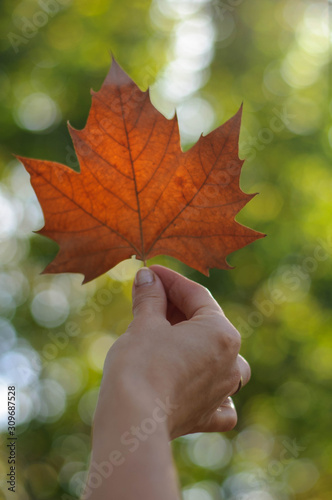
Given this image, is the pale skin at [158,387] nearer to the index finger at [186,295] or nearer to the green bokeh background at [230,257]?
the index finger at [186,295]

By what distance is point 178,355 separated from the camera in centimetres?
155

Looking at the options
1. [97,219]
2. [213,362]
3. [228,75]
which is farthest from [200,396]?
[228,75]

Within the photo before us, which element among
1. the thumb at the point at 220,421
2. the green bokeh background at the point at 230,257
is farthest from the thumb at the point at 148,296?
the green bokeh background at the point at 230,257

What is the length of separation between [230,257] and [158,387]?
8.99m

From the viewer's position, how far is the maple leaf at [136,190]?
68.9 inches

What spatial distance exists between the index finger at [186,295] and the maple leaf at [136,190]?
0.12 metres

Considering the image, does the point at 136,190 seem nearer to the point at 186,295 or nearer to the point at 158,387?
the point at 186,295

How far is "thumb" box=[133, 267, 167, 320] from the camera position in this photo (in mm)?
1767

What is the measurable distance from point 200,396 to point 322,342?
381 inches

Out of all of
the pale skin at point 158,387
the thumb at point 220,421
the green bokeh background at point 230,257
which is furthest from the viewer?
the green bokeh background at point 230,257

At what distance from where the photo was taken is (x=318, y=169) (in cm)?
1103

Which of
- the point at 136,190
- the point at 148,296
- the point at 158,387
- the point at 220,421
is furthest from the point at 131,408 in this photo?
the point at 136,190

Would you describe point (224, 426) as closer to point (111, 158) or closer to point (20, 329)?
point (111, 158)

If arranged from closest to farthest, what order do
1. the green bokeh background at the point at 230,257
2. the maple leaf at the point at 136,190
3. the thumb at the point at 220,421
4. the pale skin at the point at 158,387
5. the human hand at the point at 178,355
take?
the pale skin at the point at 158,387 → the human hand at the point at 178,355 → the maple leaf at the point at 136,190 → the thumb at the point at 220,421 → the green bokeh background at the point at 230,257
